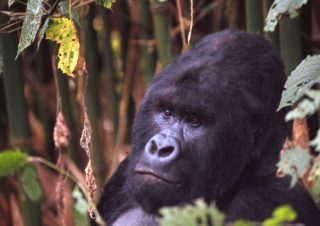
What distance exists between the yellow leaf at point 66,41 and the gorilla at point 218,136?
0.31m

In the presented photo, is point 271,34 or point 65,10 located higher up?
point 65,10

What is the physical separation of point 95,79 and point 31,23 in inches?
86.9

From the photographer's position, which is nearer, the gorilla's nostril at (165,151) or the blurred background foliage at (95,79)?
the gorilla's nostril at (165,151)

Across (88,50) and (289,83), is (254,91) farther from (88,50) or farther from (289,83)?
(88,50)

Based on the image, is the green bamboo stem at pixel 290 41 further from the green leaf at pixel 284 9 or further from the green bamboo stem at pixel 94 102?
the green bamboo stem at pixel 94 102

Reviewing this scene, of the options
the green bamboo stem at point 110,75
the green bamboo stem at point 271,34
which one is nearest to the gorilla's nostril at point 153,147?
the green bamboo stem at point 271,34

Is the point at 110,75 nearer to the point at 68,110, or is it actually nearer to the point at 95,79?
the point at 95,79

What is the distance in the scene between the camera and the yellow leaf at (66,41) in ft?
9.35

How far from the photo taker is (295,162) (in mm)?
1970

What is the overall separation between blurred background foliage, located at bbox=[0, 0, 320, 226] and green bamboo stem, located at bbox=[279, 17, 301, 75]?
0.03 metres

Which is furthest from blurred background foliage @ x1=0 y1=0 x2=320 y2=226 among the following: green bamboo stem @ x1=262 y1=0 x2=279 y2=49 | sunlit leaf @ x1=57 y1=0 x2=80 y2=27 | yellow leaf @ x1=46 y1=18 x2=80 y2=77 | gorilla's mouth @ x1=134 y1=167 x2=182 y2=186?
gorilla's mouth @ x1=134 y1=167 x2=182 y2=186

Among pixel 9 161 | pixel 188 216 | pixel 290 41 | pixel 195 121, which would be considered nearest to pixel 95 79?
pixel 290 41

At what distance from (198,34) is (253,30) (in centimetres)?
158

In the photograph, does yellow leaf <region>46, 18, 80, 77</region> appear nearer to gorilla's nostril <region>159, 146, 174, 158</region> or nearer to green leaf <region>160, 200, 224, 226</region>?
gorilla's nostril <region>159, 146, 174, 158</region>
